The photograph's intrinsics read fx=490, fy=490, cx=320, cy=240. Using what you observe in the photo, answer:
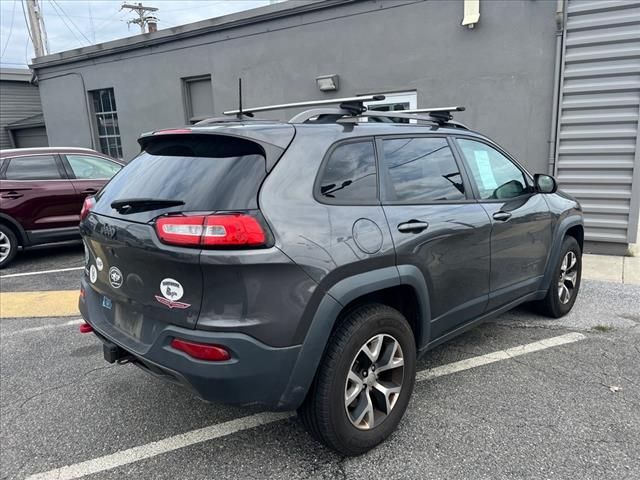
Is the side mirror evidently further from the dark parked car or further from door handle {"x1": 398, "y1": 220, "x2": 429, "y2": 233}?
the dark parked car

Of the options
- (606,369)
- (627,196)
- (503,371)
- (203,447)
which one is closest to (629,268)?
(627,196)

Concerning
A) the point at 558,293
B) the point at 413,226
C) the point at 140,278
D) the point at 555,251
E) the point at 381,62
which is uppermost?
the point at 381,62

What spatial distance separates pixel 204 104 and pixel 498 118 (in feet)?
21.6

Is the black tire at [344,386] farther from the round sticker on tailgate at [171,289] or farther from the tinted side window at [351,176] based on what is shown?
the round sticker on tailgate at [171,289]

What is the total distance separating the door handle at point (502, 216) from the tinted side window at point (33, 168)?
21.5 ft

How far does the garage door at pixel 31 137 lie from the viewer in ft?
63.3

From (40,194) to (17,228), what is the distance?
0.58 meters

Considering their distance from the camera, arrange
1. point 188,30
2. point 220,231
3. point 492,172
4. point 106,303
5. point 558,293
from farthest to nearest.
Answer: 1. point 188,30
2. point 558,293
3. point 492,172
4. point 106,303
5. point 220,231

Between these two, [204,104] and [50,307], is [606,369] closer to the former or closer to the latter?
[50,307]

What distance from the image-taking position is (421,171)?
9.86 feet

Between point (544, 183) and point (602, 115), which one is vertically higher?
point (602, 115)

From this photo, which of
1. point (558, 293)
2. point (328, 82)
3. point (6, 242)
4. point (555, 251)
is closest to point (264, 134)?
point (555, 251)

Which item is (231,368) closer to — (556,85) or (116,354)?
(116,354)

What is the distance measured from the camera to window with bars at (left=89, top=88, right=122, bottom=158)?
Answer: 12.7m
